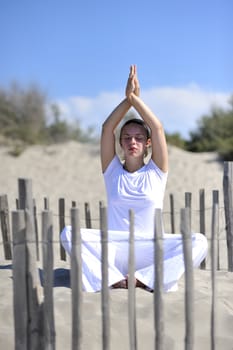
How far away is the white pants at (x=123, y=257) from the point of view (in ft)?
14.6

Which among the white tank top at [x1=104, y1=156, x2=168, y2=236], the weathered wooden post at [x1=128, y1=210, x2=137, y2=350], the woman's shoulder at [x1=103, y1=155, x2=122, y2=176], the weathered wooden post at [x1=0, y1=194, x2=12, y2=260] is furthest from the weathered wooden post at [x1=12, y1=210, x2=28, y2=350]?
the weathered wooden post at [x1=0, y1=194, x2=12, y2=260]

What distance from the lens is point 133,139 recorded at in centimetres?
480

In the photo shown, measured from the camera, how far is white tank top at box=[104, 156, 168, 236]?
4699mm

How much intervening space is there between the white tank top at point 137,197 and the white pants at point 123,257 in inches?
7.6

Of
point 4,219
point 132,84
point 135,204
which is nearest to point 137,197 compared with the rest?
point 135,204

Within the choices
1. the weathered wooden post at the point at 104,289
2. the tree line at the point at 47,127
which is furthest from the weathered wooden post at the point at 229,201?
the tree line at the point at 47,127

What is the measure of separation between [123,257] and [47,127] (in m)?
20.5

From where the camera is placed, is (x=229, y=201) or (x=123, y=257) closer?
(x=123, y=257)

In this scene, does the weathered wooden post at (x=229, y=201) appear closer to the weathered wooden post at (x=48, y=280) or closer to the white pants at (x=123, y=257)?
the white pants at (x=123, y=257)

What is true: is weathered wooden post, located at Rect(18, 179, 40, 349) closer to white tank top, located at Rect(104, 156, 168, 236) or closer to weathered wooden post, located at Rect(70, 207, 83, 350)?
weathered wooden post, located at Rect(70, 207, 83, 350)

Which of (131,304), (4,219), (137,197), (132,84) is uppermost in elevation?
(132,84)

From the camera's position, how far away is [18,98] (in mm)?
25688

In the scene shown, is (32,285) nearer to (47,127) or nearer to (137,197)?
(137,197)

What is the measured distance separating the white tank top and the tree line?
1660 cm
